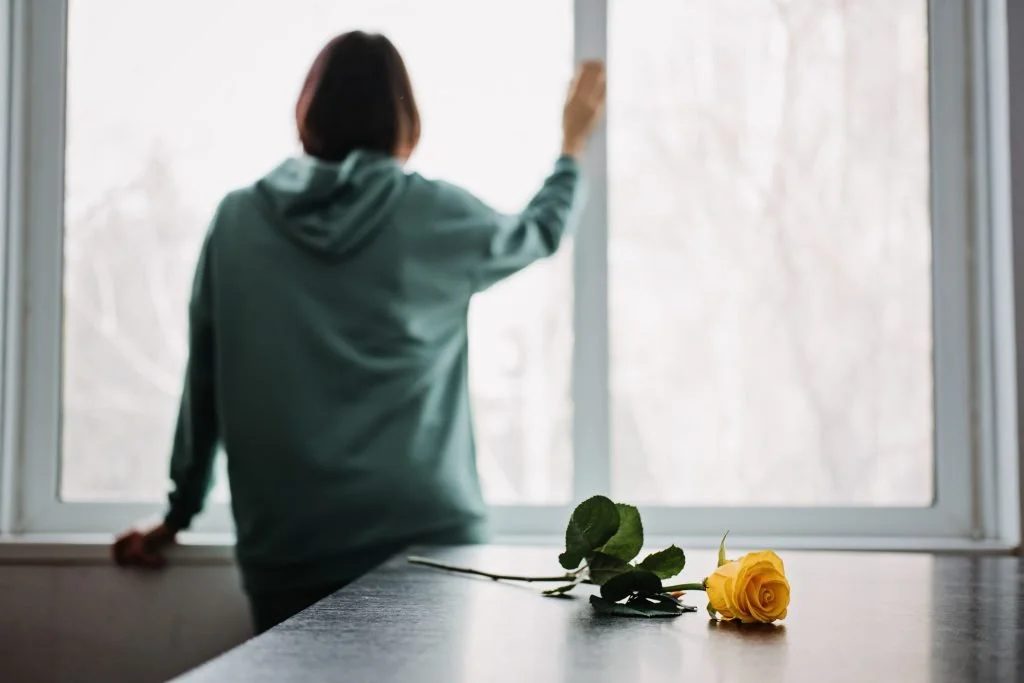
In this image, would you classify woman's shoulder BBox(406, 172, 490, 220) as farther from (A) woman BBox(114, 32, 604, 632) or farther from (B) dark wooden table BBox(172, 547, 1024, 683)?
(B) dark wooden table BBox(172, 547, 1024, 683)

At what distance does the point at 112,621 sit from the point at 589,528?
3.77 ft

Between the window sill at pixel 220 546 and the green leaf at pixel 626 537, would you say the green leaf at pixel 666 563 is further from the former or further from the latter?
the window sill at pixel 220 546

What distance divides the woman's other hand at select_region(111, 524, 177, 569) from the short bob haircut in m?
0.64

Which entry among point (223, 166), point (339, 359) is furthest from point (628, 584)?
point (223, 166)

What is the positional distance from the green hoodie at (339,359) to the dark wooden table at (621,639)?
17.9 inches

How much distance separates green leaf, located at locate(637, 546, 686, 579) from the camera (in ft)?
2.87

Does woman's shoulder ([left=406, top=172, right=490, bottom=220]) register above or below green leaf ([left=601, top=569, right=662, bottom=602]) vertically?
above

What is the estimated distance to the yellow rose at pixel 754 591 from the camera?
793mm

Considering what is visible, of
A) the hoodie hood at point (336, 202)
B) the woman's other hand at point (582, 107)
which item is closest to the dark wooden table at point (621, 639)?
the hoodie hood at point (336, 202)

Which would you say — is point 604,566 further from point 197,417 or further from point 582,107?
point 582,107

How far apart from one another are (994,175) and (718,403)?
22.5 inches

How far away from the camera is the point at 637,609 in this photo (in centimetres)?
84

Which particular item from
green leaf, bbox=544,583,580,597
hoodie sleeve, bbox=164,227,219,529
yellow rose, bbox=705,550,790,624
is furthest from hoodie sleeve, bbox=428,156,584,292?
yellow rose, bbox=705,550,790,624

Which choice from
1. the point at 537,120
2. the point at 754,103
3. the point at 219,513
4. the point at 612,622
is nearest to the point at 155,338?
the point at 219,513
